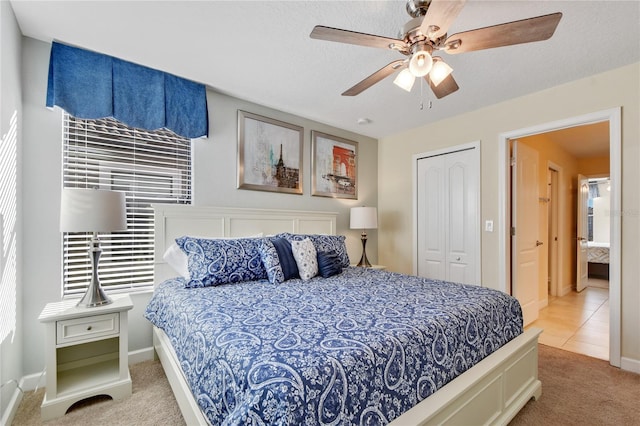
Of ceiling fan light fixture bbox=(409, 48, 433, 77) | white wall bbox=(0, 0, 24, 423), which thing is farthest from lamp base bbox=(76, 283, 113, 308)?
ceiling fan light fixture bbox=(409, 48, 433, 77)

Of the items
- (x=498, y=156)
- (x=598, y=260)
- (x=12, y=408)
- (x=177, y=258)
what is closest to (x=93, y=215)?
(x=177, y=258)

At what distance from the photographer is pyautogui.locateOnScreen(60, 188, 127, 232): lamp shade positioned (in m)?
1.84

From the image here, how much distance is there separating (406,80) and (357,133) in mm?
2404

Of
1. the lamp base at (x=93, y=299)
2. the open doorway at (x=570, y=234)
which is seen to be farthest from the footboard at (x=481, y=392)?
the open doorway at (x=570, y=234)

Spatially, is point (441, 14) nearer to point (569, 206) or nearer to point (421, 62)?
point (421, 62)

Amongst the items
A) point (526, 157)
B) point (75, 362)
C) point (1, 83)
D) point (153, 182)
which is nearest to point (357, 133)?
point (526, 157)

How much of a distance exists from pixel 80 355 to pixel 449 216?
387cm

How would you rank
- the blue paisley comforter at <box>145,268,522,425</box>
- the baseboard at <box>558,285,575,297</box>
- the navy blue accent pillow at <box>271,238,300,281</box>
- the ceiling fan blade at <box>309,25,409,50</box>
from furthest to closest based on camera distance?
the baseboard at <box>558,285,575,297</box> → the navy blue accent pillow at <box>271,238,300,281</box> → the ceiling fan blade at <box>309,25,409,50</box> → the blue paisley comforter at <box>145,268,522,425</box>

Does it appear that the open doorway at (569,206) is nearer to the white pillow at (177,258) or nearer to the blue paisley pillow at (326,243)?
the blue paisley pillow at (326,243)

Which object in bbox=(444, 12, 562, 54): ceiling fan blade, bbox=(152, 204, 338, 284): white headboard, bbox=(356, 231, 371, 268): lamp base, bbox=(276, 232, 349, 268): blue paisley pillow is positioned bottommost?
bbox=(356, 231, 371, 268): lamp base

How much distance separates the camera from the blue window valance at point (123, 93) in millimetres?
2150

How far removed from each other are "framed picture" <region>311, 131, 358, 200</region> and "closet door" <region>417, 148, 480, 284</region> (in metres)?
0.92

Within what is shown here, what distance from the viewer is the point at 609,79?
2510mm

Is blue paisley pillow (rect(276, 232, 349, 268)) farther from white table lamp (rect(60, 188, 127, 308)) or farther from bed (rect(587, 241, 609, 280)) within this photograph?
bed (rect(587, 241, 609, 280))
